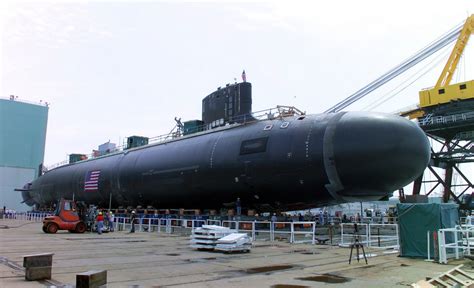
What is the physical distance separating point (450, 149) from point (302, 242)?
35.9 metres

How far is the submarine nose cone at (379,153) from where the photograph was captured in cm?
1612

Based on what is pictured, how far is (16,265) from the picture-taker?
10.7 m

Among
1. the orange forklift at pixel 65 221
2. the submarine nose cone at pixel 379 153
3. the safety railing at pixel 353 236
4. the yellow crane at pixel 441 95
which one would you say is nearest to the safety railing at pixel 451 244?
the safety railing at pixel 353 236

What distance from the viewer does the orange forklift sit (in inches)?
920

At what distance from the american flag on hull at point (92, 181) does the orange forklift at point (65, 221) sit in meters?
9.98

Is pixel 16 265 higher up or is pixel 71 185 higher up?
pixel 71 185

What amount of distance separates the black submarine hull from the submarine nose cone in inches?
1.5

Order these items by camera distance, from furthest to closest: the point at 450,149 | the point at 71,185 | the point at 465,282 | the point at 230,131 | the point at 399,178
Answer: the point at 450,149
the point at 71,185
the point at 230,131
the point at 399,178
the point at 465,282

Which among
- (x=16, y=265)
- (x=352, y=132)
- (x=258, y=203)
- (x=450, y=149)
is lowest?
(x=16, y=265)

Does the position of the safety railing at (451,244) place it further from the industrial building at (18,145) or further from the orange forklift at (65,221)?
the industrial building at (18,145)

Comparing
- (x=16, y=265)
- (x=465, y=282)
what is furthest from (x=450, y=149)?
(x=16, y=265)

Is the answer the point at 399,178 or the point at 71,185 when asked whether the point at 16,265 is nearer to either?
the point at 399,178

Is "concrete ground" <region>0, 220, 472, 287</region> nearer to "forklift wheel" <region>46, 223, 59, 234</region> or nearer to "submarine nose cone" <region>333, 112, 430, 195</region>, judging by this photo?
"submarine nose cone" <region>333, 112, 430, 195</region>

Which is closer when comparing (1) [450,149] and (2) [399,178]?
(2) [399,178]
